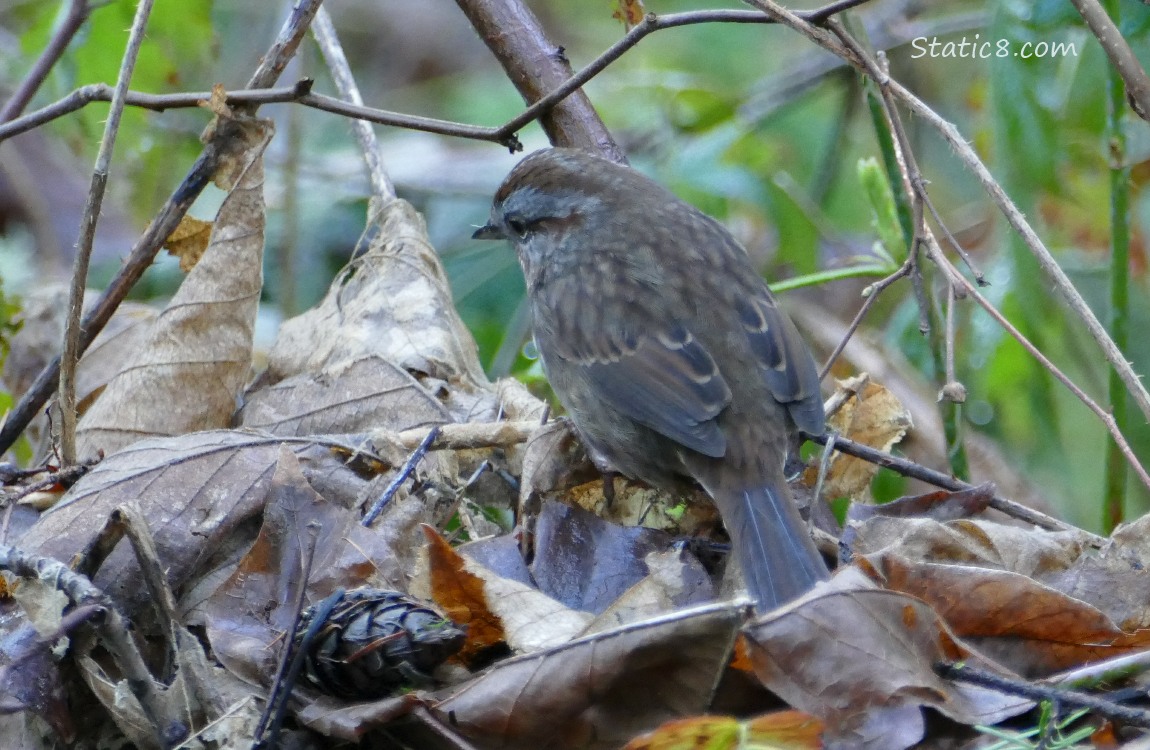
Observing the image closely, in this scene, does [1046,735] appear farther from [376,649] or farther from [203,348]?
[203,348]

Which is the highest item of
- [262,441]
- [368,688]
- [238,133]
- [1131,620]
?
[238,133]

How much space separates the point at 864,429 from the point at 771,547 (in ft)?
3.08

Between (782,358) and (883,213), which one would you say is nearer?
(782,358)

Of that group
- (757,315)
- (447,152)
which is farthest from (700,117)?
(757,315)

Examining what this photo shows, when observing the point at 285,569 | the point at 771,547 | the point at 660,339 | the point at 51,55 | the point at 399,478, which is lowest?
the point at 771,547

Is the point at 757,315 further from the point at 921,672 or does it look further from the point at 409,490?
the point at 921,672

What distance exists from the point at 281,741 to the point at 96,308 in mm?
1568

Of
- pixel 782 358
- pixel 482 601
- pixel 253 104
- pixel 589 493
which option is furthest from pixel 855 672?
pixel 253 104

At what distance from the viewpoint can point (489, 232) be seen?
4.70m

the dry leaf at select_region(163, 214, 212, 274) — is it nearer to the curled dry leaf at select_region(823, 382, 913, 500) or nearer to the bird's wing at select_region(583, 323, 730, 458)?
the bird's wing at select_region(583, 323, 730, 458)

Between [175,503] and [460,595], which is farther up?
[175,503]

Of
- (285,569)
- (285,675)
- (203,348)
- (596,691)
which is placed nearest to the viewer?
(596,691)

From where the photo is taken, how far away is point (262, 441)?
3135 mm

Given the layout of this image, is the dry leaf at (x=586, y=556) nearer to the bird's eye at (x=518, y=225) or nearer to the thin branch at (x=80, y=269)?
the thin branch at (x=80, y=269)
